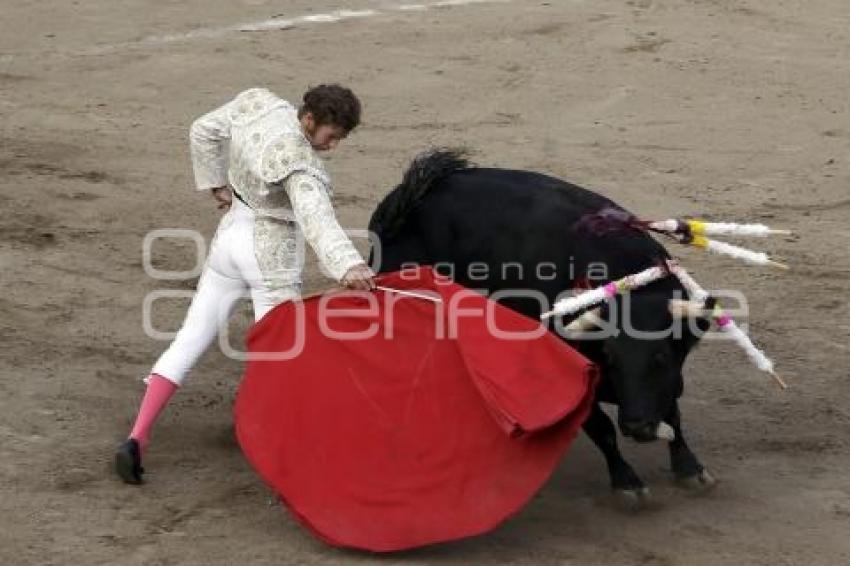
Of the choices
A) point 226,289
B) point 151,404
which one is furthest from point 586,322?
point 151,404

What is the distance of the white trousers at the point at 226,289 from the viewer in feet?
19.4

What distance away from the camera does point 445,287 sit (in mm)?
5762

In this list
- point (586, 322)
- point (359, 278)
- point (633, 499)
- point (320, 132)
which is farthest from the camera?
point (633, 499)

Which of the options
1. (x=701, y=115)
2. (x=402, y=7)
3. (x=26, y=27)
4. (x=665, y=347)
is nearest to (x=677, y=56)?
(x=701, y=115)

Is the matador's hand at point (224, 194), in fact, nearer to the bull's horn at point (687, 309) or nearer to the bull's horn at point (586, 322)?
the bull's horn at point (586, 322)

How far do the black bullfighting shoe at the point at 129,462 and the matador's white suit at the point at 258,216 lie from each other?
0.78ft

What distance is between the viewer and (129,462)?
5.90 m

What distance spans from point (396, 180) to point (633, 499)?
3.49 meters

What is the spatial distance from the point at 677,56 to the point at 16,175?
3683mm

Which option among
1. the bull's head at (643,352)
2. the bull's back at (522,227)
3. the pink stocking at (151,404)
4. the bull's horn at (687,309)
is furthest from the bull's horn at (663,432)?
the pink stocking at (151,404)

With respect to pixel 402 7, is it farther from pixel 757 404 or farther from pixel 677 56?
pixel 757 404

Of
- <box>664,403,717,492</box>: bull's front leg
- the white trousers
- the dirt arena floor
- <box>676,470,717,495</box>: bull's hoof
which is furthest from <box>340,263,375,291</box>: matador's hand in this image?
<box>676,470,717,495</box>: bull's hoof

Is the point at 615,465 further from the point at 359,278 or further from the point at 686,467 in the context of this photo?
the point at 359,278

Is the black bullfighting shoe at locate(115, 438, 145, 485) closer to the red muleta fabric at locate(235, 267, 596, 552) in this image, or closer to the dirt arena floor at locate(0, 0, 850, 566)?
the dirt arena floor at locate(0, 0, 850, 566)
